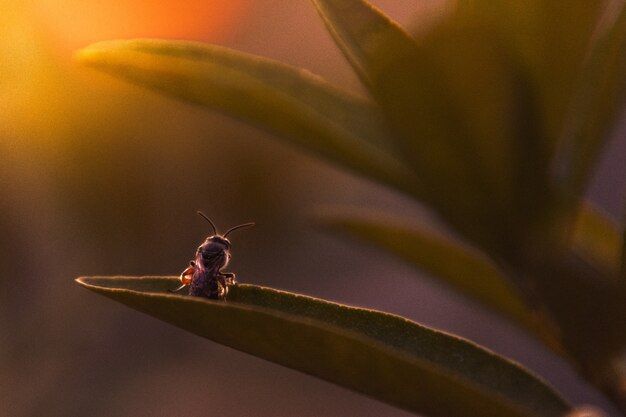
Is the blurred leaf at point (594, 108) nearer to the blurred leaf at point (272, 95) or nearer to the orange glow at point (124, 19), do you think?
the blurred leaf at point (272, 95)

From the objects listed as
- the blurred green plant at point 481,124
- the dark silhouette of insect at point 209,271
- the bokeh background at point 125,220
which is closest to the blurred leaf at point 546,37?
the blurred green plant at point 481,124

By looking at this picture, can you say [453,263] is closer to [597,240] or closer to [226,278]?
[597,240]

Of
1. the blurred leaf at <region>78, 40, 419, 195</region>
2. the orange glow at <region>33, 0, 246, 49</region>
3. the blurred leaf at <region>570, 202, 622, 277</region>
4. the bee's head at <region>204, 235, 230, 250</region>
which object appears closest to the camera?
the blurred leaf at <region>78, 40, 419, 195</region>

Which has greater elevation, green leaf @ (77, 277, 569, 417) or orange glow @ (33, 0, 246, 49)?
orange glow @ (33, 0, 246, 49)

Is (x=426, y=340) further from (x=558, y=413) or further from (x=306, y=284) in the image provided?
(x=306, y=284)

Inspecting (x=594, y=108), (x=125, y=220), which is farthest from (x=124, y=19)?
(x=594, y=108)

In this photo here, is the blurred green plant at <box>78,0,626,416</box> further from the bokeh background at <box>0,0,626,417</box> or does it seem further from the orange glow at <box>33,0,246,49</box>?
the orange glow at <box>33,0,246,49</box>

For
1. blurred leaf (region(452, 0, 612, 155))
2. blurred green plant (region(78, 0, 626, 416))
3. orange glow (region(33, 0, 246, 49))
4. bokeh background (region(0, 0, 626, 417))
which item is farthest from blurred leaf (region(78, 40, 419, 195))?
orange glow (region(33, 0, 246, 49))
